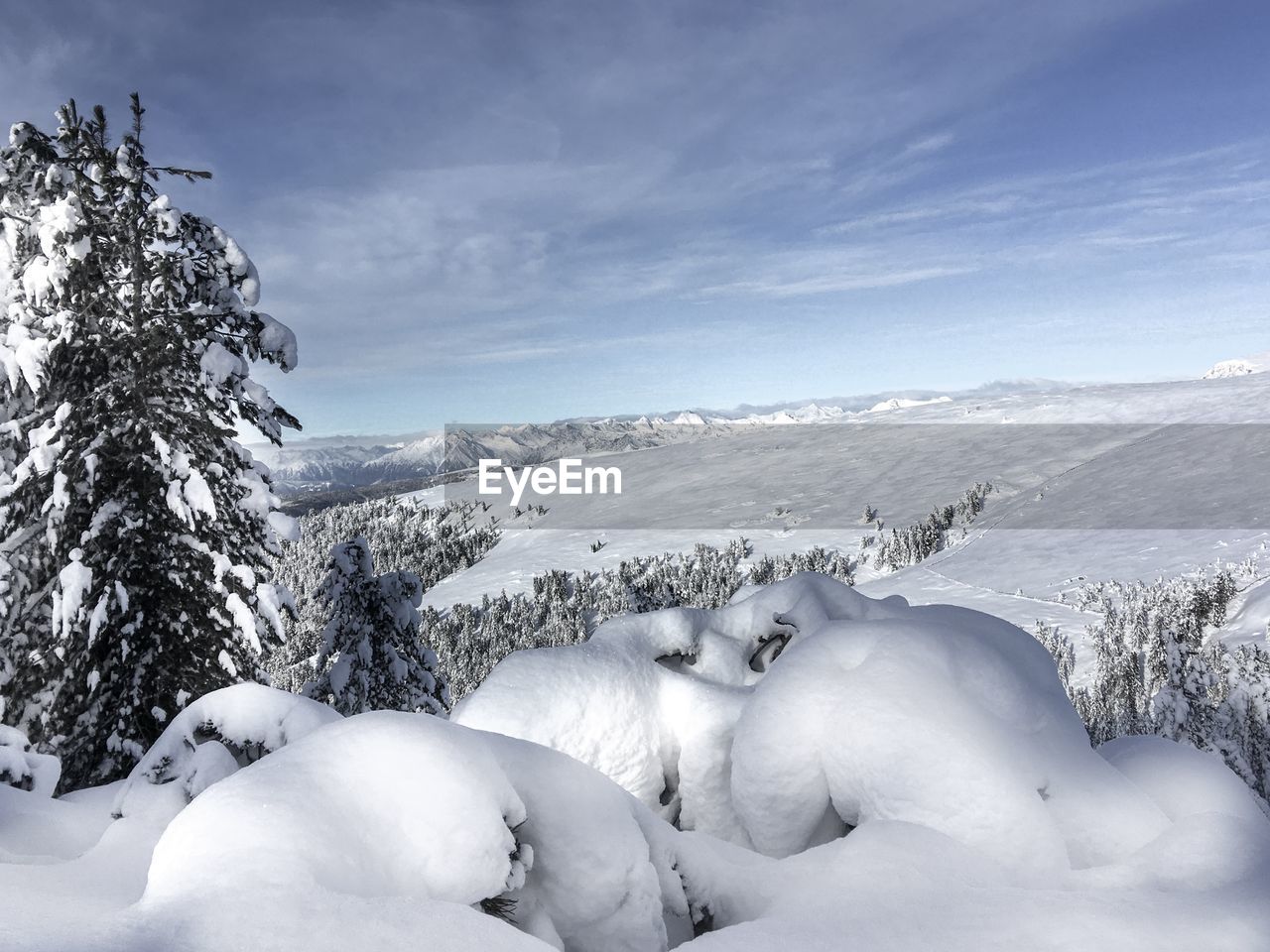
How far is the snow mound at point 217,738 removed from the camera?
4961 millimetres

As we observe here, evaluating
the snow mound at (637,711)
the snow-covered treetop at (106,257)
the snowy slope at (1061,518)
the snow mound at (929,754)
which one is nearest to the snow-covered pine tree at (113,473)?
the snow-covered treetop at (106,257)

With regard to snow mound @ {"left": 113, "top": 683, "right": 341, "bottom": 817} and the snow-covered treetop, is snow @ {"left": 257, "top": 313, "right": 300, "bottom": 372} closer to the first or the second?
the snow-covered treetop

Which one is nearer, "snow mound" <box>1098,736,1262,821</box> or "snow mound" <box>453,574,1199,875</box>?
"snow mound" <box>453,574,1199,875</box>

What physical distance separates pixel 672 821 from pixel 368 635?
53.2ft

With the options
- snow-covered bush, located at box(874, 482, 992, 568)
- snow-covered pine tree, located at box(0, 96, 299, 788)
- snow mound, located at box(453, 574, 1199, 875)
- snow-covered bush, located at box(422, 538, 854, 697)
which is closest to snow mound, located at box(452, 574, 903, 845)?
snow mound, located at box(453, 574, 1199, 875)

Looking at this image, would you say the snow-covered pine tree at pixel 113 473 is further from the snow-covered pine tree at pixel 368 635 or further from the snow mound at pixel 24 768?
the snow-covered pine tree at pixel 368 635

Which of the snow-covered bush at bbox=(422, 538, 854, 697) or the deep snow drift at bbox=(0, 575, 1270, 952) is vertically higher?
the deep snow drift at bbox=(0, 575, 1270, 952)

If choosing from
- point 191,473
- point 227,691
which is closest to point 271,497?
point 191,473

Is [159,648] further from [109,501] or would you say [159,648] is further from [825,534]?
[825,534]

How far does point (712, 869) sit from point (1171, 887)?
83.1 inches

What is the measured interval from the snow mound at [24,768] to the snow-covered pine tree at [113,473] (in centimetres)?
430

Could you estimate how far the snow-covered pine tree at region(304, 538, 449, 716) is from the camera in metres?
19.5

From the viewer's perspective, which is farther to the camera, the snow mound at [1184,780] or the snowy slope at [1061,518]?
the snowy slope at [1061,518]

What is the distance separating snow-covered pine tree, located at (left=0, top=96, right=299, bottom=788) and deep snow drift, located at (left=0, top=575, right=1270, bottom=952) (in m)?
4.62
